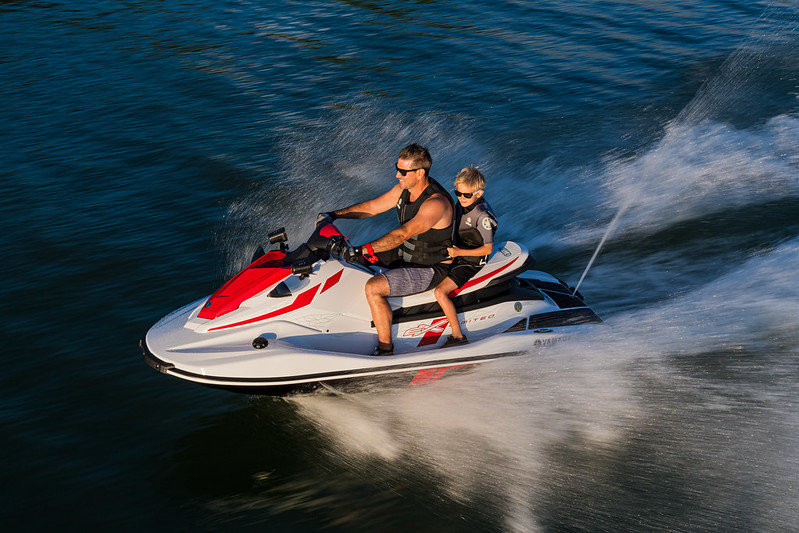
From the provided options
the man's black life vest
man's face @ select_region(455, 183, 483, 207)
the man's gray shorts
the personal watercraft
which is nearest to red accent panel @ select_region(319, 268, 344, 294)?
the personal watercraft

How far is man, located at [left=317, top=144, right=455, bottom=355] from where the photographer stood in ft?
20.2

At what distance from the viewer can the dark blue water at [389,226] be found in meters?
5.86

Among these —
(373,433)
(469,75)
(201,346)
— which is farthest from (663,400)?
(469,75)

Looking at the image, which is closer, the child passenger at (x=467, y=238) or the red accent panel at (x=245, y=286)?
the red accent panel at (x=245, y=286)

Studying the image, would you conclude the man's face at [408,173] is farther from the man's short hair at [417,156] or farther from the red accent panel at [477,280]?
the red accent panel at [477,280]

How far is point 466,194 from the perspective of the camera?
248 inches

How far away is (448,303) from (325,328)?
1036 mm

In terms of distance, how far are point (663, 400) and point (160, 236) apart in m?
6.56

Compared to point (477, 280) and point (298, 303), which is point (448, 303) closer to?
point (477, 280)

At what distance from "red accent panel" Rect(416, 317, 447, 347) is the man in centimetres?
32

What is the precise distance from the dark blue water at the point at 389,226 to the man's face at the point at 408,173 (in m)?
1.74

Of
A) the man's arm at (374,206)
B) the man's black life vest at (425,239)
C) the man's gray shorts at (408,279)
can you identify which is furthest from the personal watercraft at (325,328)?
the man's arm at (374,206)

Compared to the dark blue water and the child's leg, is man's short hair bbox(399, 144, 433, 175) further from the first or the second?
the dark blue water

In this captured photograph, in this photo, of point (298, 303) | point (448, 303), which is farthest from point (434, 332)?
point (298, 303)
